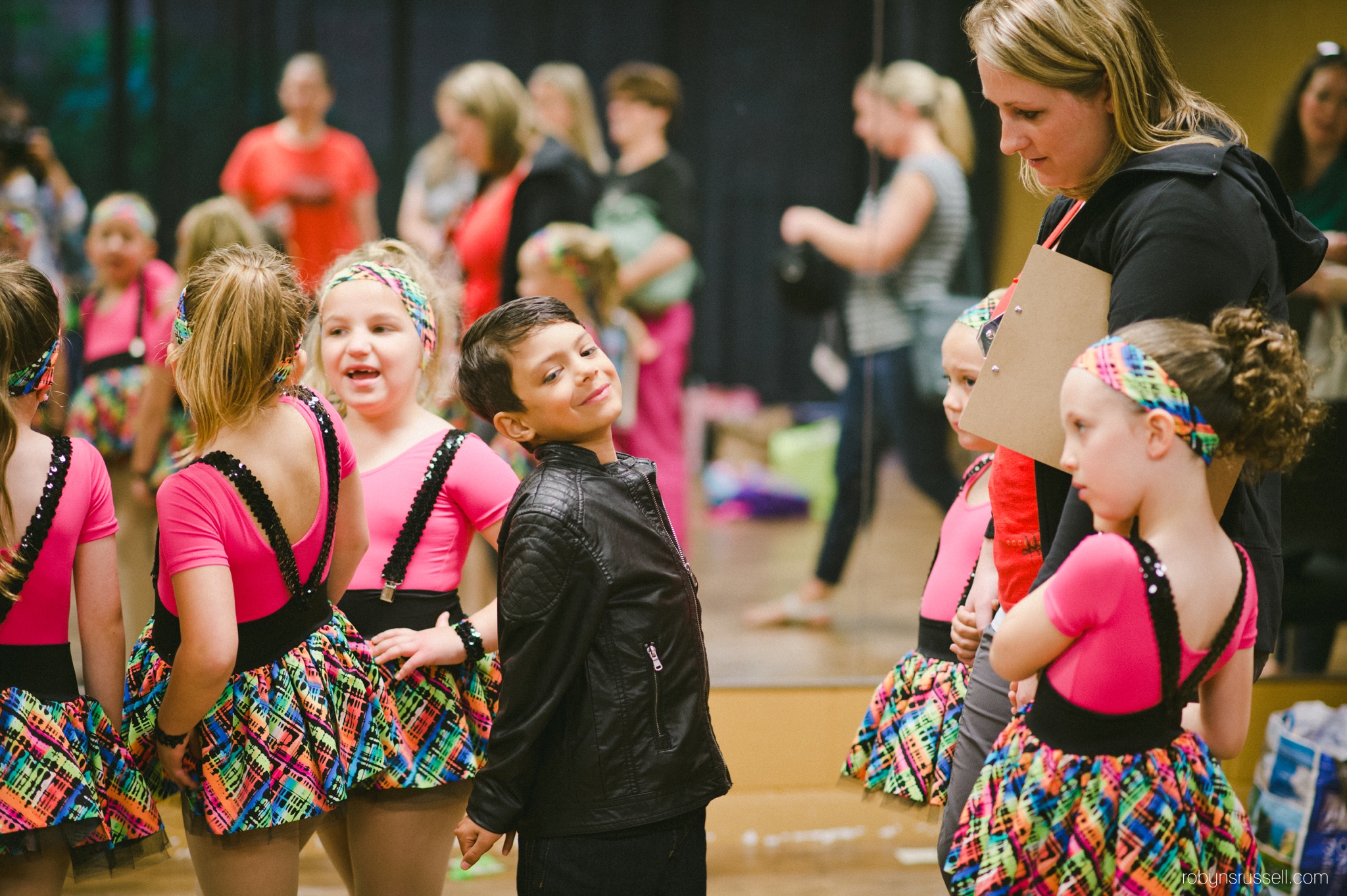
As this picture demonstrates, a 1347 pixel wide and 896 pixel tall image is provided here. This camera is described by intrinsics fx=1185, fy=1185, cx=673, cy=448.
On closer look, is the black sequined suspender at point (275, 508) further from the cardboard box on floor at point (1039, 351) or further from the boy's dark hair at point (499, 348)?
the cardboard box on floor at point (1039, 351)

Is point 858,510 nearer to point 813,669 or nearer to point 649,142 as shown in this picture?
point 813,669

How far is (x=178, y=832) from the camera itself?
3088mm

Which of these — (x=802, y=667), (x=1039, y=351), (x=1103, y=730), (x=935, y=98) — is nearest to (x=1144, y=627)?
(x=1103, y=730)

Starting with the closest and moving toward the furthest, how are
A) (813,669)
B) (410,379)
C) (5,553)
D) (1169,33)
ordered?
1. (5,553)
2. (410,379)
3. (1169,33)
4. (813,669)

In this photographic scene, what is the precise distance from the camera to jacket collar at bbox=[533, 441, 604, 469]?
5.42 feet

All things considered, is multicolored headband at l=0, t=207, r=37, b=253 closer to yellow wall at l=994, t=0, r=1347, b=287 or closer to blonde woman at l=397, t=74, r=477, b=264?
blonde woman at l=397, t=74, r=477, b=264

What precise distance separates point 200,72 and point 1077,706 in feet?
11.4

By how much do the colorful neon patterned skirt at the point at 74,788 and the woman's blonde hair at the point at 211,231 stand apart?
2268 millimetres

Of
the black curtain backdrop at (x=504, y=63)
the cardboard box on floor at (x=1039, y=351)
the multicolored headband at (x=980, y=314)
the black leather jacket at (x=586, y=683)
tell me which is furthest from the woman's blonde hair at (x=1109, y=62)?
the black curtain backdrop at (x=504, y=63)

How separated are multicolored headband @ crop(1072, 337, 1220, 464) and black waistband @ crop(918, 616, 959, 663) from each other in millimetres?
740

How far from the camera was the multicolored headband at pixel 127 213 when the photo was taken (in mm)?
3762

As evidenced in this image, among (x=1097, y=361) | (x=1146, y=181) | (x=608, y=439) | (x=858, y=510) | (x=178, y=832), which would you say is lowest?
(x=178, y=832)

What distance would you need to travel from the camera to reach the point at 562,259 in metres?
3.80

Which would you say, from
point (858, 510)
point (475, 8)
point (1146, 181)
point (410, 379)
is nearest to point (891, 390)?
point (858, 510)
